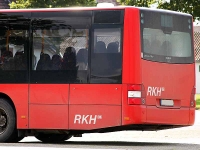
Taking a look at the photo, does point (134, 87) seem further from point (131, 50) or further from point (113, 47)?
point (113, 47)

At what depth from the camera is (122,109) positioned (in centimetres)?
1847

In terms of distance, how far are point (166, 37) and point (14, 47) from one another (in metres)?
3.25

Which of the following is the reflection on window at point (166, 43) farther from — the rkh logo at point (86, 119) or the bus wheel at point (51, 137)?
the bus wheel at point (51, 137)

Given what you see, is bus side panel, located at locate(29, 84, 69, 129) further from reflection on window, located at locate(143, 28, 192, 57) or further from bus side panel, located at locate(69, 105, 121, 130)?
reflection on window, located at locate(143, 28, 192, 57)

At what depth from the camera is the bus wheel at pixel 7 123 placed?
63.5 feet

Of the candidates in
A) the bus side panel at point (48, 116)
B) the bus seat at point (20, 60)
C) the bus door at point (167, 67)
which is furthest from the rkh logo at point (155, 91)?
the bus seat at point (20, 60)

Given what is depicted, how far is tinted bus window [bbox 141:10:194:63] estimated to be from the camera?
18.8m

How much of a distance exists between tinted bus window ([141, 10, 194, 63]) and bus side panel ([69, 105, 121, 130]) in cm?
131

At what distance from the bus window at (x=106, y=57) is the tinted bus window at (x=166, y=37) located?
1.81 ft

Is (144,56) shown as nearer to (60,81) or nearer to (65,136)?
(60,81)

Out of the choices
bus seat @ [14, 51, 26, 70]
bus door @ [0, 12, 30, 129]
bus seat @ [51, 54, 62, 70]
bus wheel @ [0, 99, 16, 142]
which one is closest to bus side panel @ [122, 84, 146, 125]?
bus seat @ [51, 54, 62, 70]

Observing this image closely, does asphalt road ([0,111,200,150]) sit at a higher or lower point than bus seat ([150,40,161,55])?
lower

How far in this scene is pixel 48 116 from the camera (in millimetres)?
19188

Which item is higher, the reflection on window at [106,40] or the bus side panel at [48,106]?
the reflection on window at [106,40]
